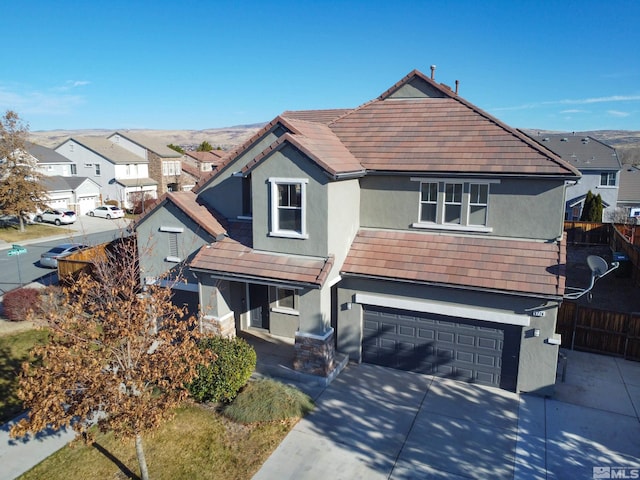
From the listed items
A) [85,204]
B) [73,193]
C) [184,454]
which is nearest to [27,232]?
[73,193]

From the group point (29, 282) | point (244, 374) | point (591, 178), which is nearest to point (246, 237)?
point (244, 374)

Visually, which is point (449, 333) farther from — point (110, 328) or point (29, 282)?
point (29, 282)

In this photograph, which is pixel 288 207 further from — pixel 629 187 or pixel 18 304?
pixel 629 187

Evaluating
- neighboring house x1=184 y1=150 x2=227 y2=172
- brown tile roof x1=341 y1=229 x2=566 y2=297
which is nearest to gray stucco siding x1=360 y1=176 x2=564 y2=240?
brown tile roof x1=341 y1=229 x2=566 y2=297

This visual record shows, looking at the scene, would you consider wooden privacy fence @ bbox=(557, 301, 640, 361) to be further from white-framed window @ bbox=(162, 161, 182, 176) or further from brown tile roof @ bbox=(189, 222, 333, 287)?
white-framed window @ bbox=(162, 161, 182, 176)

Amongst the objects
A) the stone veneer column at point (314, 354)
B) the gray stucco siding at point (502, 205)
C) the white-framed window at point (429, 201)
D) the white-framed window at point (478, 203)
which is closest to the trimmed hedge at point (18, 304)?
the stone veneer column at point (314, 354)

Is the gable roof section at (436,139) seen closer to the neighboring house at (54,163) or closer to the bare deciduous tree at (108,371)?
the bare deciduous tree at (108,371)
